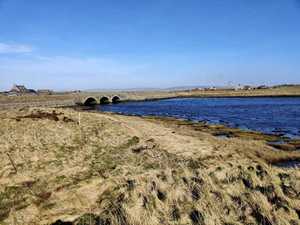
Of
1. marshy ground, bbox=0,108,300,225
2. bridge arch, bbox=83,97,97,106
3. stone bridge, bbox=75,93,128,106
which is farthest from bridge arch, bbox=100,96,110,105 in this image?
marshy ground, bbox=0,108,300,225

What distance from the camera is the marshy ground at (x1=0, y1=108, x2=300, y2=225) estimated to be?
11516mm

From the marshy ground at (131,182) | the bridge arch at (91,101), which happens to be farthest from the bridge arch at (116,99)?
the marshy ground at (131,182)

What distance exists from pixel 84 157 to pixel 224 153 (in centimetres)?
1078

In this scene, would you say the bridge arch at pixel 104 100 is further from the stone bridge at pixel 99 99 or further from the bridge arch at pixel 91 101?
the bridge arch at pixel 91 101

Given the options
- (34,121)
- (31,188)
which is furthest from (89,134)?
(31,188)

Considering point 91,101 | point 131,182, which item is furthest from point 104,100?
point 131,182

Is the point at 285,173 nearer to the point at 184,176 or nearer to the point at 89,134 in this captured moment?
the point at 184,176

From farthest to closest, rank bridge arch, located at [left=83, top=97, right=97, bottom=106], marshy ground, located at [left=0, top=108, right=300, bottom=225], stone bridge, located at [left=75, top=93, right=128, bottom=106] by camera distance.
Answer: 1. bridge arch, located at [left=83, top=97, right=97, bottom=106]
2. stone bridge, located at [left=75, top=93, right=128, bottom=106]
3. marshy ground, located at [left=0, top=108, right=300, bottom=225]

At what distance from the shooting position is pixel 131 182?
1277 cm

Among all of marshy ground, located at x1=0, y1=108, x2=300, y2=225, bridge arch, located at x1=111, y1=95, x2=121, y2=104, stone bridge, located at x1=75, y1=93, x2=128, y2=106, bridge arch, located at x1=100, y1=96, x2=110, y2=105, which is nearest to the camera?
marshy ground, located at x1=0, y1=108, x2=300, y2=225

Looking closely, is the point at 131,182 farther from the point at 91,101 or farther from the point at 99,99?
the point at 99,99

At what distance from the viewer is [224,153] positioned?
29141 mm

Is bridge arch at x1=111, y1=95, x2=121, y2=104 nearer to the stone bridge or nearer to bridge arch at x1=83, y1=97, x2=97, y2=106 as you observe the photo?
the stone bridge

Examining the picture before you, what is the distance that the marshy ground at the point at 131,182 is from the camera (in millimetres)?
11516
